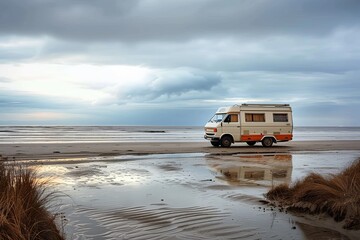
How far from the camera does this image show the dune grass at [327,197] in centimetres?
679

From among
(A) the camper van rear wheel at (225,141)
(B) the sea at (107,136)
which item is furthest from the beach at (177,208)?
(B) the sea at (107,136)

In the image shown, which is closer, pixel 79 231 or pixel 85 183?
pixel 79 231

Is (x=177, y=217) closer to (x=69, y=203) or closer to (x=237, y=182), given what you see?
(x=69, y=203)

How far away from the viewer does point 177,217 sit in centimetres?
723

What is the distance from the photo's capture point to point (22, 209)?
16.0 feet

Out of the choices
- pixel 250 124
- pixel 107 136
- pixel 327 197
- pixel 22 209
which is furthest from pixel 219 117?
pixel 107 136

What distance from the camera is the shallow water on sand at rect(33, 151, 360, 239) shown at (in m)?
6.32

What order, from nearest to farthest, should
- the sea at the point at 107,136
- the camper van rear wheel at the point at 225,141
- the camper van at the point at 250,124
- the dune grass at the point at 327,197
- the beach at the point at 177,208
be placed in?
the beach at the point at 177,208 → the dune grass at the point at 327,197 → the camper van rear wheel at the point at 225,141 → the camper van at the point at 250,124 → the sea at the point at 107,136

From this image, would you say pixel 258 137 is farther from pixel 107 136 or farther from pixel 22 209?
pixel 107 136

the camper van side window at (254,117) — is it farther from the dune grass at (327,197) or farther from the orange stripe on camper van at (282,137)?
the dune grass at (327,197)

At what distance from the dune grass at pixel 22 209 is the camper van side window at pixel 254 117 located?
902 inches

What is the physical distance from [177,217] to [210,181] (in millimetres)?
4574

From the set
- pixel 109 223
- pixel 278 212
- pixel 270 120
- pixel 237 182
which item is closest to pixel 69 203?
pixel 109 223

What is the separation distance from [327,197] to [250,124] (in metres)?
20.7
